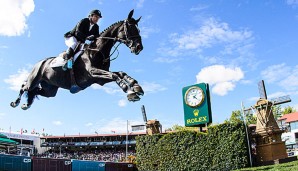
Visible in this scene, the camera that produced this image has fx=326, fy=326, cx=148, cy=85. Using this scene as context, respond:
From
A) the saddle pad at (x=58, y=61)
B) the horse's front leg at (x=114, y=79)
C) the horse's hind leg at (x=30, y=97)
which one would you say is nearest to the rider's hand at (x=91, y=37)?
the saddle pad at (x=58, y=61)

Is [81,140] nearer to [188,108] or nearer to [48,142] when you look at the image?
[48,142]

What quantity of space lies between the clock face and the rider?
2735 cm

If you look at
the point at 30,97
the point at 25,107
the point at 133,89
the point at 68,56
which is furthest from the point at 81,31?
the point at 25,107

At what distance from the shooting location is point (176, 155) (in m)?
32.9

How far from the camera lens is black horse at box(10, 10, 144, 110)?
6.35 m

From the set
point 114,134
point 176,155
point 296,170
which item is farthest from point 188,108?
point 114,134

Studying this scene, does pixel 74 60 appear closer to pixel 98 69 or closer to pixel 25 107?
pixel 98 69

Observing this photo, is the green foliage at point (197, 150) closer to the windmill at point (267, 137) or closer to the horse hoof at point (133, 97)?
the windmill at point (267, 137)

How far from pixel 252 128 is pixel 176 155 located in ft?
26.7

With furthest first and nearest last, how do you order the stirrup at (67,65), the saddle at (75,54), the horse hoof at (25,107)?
the horse hoof at (25,107) → the saddle at (75,54) → the stirrup at (67,65)

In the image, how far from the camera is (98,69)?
266 inches

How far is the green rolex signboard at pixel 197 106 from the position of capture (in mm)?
33438

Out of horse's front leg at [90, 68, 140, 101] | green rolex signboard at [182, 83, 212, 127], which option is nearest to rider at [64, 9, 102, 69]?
horse's front leg at [90, 68, 140, 101]

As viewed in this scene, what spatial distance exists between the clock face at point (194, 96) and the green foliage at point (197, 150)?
10.8 feet
